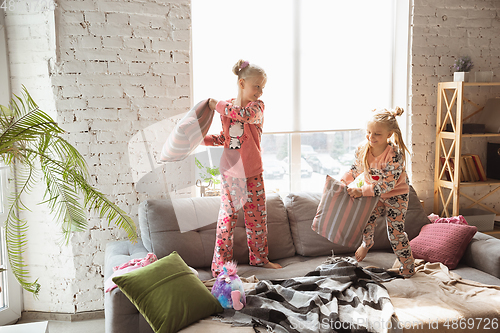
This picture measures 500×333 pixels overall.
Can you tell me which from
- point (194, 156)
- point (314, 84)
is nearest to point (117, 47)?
point (194, 156)

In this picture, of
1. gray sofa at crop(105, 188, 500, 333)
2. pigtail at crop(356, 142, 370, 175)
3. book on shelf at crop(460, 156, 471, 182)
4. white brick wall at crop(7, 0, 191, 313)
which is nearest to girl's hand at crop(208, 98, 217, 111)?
white brick wall at crop(7, 0, 191, 313)

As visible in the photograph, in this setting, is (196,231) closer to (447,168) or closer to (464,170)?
(447,168)

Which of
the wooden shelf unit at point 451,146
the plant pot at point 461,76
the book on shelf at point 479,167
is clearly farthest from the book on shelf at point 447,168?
the plant pot at point 461,76

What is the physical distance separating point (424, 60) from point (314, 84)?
95 cm

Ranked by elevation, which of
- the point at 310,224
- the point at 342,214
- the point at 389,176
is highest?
the point at 389,176

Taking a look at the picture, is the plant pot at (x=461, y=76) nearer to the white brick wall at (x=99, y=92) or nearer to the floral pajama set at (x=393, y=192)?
the floral pajama set at (x=393, y=192)

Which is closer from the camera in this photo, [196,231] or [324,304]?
[324,304]

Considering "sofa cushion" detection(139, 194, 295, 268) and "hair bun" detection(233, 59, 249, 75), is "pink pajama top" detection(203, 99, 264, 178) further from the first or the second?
"sofa cushion" detection(139, 194, 295, 268)

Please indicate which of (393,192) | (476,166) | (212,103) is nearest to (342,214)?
(393,192)

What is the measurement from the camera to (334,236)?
2555 mm

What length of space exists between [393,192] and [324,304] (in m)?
0.85

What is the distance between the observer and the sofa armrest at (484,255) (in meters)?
2.47

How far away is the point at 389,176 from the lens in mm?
2455

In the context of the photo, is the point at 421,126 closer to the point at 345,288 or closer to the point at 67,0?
the point at 345,288
